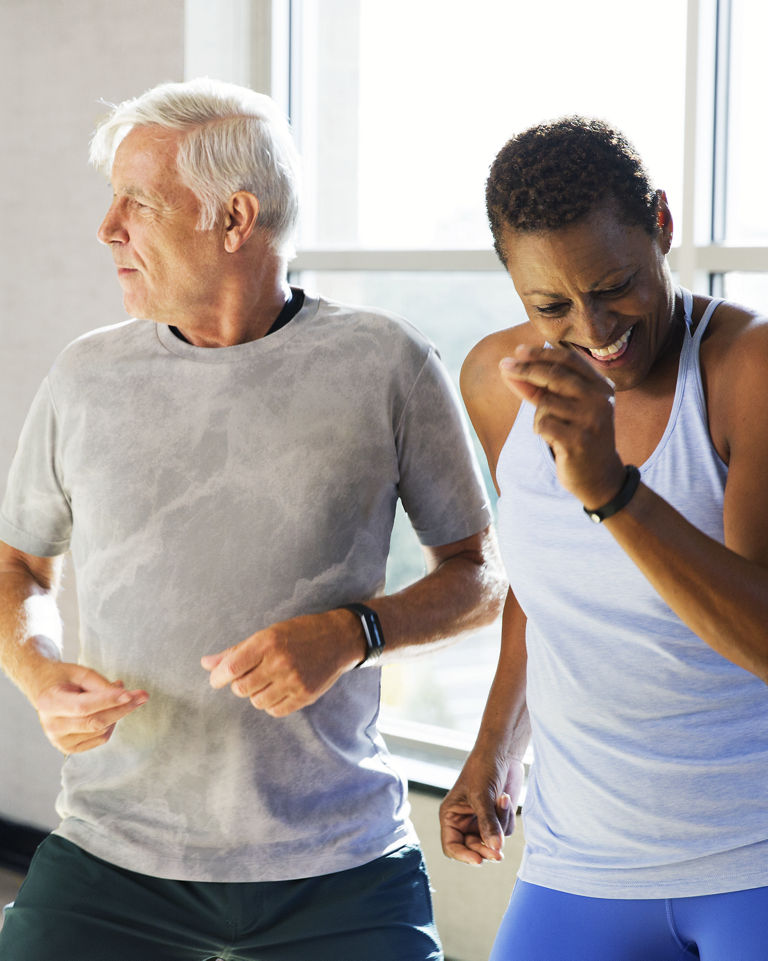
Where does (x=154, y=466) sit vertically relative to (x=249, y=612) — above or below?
above

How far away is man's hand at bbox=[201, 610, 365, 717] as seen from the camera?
1.41 m

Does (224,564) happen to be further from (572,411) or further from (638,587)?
(572,411)

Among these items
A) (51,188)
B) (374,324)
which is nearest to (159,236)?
(374,324)

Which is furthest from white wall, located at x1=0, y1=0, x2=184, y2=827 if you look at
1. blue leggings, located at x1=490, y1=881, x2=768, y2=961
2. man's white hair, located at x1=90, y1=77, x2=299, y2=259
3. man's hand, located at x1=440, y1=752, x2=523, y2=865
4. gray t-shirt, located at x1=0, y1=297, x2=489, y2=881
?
blue leggings, located at x1=490, y1=881, x2=768, y2=961

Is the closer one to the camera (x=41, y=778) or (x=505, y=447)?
(x=505, y=447)

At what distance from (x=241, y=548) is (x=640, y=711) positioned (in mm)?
667

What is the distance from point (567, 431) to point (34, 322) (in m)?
2.54

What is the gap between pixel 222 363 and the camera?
1.72m

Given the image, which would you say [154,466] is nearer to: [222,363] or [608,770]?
[222,363]

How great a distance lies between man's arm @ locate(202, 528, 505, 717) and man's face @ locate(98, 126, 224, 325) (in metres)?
0.54

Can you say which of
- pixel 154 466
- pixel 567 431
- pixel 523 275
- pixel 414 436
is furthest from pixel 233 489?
pixel 567 431

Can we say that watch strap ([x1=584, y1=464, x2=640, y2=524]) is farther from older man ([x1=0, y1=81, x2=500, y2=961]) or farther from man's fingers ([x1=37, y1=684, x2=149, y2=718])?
man's fingers ([x1=37, y1=684, x2=149, y2=718])

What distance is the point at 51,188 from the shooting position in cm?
310

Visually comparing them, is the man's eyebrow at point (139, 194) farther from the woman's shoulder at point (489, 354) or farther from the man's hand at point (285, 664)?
the man's hand at point (285, 664)
